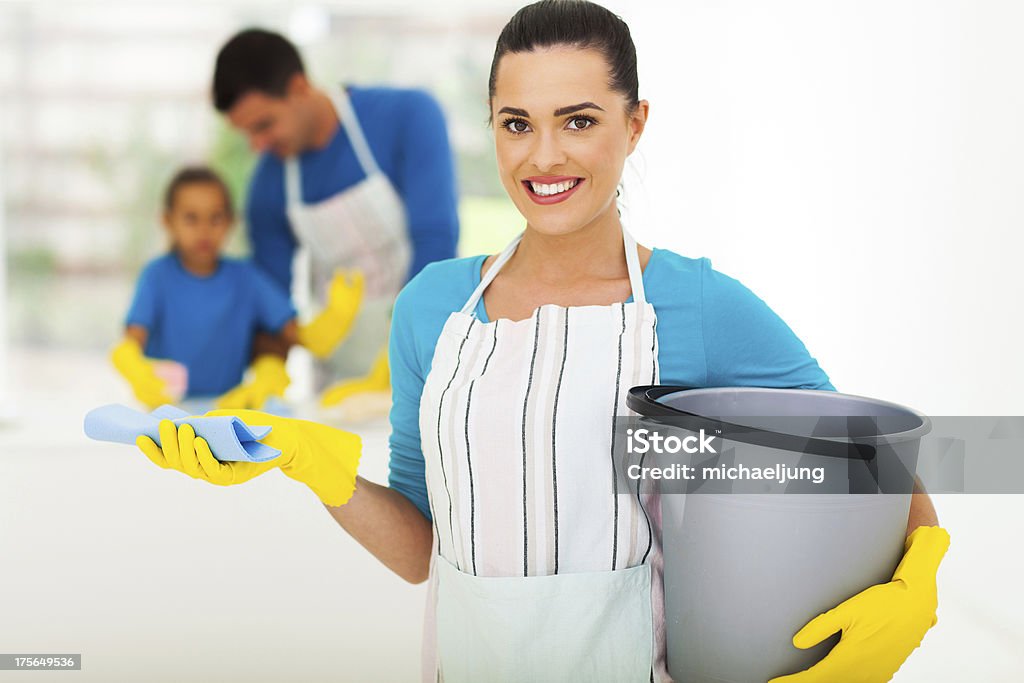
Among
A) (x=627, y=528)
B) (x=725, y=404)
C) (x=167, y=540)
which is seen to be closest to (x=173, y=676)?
(x=167, y=540)

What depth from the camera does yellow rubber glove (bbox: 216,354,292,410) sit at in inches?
90.2

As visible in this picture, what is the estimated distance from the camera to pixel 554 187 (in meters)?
0.86

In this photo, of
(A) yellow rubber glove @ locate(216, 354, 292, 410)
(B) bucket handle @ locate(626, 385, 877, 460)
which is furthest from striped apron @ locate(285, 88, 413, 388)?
(B) bucket handle @ locate(626, 385, 877, 460)

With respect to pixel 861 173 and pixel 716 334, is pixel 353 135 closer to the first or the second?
pixel 861 173

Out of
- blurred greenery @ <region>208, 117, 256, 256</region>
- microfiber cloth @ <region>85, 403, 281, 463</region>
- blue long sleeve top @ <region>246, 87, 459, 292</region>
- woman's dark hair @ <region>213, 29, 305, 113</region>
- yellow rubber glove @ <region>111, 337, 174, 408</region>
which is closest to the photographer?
microfiber cloth @ <region>85, 403, 281, 463</region>

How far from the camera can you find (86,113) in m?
2.84

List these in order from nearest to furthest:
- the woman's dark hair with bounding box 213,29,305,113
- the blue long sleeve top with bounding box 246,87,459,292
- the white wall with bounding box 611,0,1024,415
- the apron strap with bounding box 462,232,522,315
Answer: the apron strap with bounding box 462,232,522,315 < the white wall with bounding box 611,0,1024,415 < the woman's dark hair with bounding box 213,29,305,113 < the blue long sleeve top with bounding box 246,87,459,292

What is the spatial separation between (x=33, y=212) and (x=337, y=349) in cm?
114

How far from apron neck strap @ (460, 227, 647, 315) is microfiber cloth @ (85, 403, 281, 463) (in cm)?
23

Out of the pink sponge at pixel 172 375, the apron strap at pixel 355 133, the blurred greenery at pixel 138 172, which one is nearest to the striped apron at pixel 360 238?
the apron strap at pixel 355 133

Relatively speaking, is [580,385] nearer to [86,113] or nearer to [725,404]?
[725,404]

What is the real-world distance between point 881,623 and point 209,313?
2.00 m

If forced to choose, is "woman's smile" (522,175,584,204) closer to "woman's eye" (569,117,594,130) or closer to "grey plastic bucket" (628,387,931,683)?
"woman's eye" (569,117,594,130)

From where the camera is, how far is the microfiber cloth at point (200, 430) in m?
0.81
